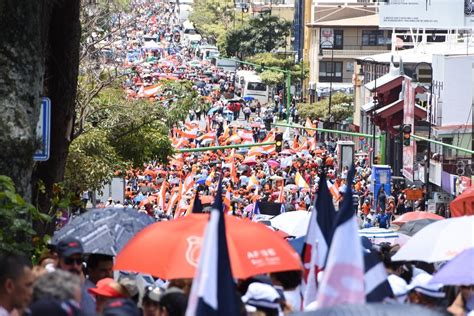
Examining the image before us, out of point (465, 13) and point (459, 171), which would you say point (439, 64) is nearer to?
point (459, 171)

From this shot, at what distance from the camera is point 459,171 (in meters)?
48.6

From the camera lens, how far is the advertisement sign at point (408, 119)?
5191 centimetres

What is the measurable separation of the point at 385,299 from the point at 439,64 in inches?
1908

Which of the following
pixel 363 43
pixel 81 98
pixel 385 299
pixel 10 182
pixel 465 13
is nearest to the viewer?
pixel 385 299

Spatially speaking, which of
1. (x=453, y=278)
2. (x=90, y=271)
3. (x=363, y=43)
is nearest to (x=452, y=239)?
(x=453, y=278)

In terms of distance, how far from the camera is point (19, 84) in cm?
1043

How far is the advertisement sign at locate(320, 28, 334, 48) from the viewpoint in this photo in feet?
315

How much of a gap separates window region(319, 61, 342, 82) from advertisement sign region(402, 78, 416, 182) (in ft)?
122

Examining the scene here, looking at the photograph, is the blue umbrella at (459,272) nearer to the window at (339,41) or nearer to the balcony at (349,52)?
the balcony at (349,52)

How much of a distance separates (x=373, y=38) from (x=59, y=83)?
84.2m

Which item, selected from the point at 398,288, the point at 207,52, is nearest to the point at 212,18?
the point at 207,52

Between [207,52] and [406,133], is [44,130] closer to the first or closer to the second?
[406,133]

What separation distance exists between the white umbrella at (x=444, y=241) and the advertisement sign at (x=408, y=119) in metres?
40.6

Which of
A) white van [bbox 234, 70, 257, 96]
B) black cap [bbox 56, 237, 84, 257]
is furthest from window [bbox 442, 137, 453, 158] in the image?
white van [bbox 234, 70, 257, 96]
